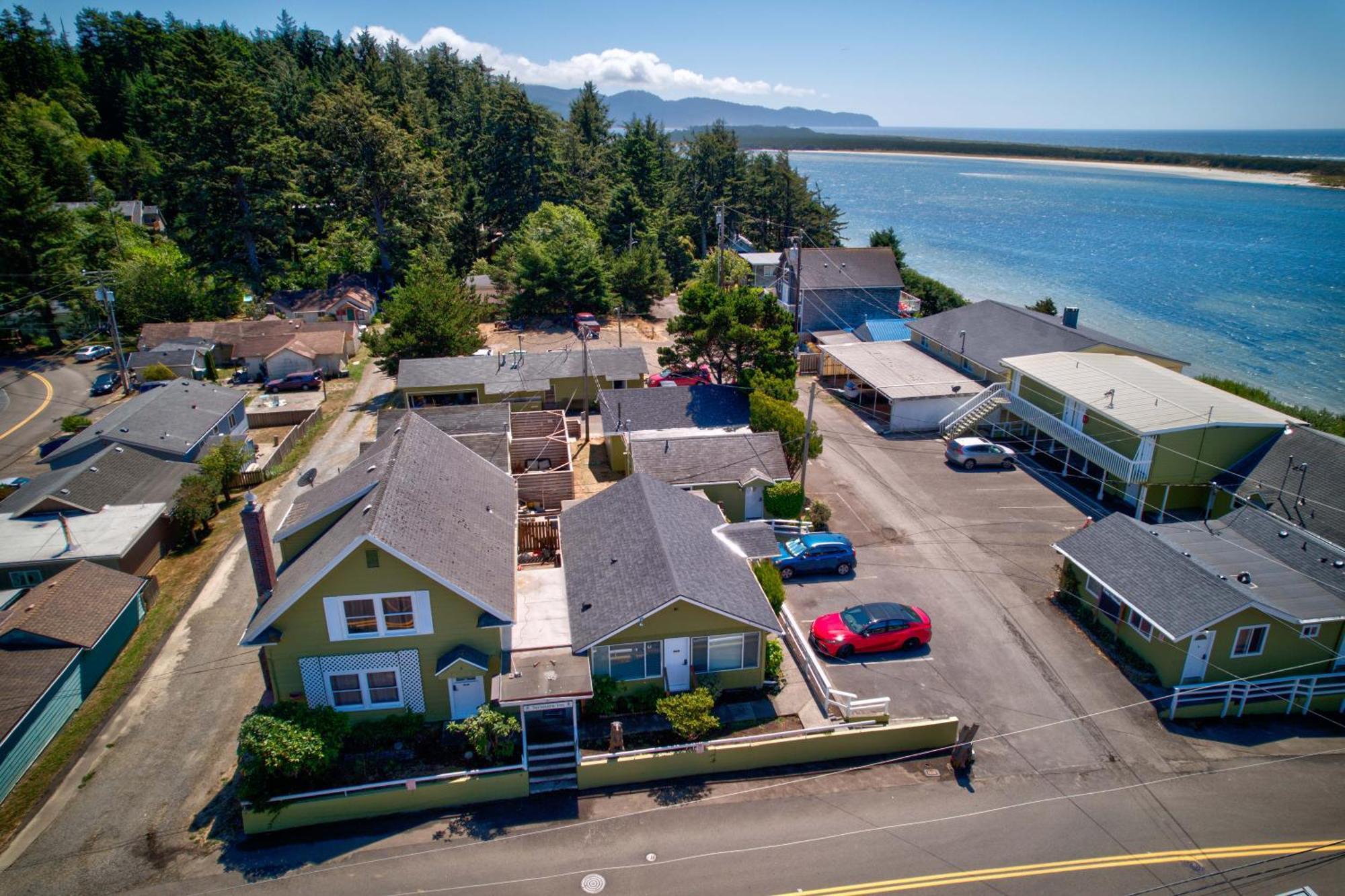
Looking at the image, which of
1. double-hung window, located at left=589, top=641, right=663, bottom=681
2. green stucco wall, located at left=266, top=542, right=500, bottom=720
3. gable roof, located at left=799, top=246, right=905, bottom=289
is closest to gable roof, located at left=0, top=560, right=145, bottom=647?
green stucco wall, located at left=266, top=542, right=500, bottom=720

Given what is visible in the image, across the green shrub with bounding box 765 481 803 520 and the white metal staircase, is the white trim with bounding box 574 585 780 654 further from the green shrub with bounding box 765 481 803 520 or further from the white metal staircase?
the white metal staircase

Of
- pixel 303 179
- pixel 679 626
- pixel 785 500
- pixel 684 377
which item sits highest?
pixel 303 179

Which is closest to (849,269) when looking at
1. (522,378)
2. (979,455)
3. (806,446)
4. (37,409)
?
(979,455)

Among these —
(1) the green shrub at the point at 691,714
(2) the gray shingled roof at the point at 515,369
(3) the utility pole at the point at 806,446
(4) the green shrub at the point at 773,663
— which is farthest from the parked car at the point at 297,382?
(1) the green shrub at the point at 691,714

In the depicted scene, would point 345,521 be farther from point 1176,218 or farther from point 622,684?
point 1176,218

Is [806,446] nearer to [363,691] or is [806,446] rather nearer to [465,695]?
[465,695]

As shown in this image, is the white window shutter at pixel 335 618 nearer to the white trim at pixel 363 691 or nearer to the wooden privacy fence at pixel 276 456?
the white trim at pixel 363 691

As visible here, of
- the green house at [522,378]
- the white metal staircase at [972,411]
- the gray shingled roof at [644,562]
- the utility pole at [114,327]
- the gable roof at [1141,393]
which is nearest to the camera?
the gray shingled roof at [644,562]
